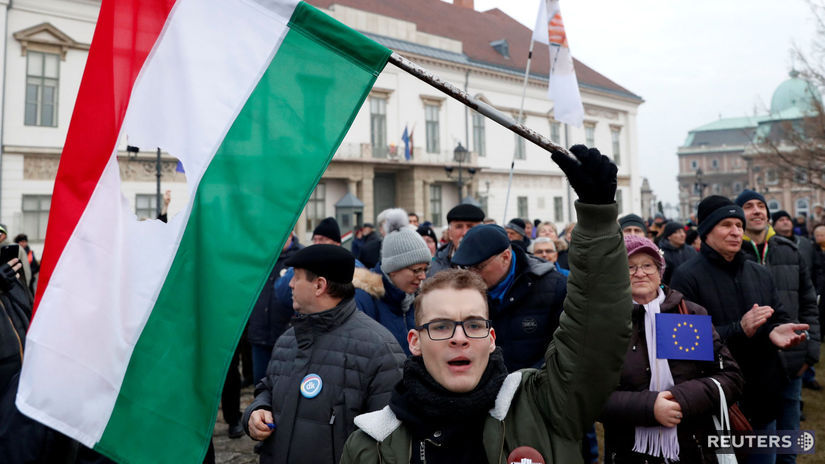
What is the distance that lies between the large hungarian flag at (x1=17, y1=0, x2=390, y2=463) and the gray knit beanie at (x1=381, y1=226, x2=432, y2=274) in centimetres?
195

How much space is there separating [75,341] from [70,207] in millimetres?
504

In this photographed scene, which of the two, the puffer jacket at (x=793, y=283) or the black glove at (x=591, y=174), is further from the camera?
the puffer jacket at (x=793, y=283)

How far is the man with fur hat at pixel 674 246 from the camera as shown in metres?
6.50

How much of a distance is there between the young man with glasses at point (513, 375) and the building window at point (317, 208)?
2389cm

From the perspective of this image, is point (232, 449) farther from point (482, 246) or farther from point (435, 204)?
point (435, 204)

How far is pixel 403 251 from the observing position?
3711 millimetres

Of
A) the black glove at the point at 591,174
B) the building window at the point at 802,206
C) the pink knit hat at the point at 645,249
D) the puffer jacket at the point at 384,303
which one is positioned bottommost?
the puffer jacket at the point at 384,303

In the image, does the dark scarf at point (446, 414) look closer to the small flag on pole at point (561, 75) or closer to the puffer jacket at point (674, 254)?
the puffer jacket at point (674, 254)

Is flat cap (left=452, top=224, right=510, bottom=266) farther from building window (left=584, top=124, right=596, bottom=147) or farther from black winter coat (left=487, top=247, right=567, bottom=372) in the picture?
building window (left=584, top=124, right=596, bottom=147)

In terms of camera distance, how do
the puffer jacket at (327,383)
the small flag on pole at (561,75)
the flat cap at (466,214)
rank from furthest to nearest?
the small flag on pole at (561,75) < the flat cap at (466,214) < the puffer jacket at (327,383)

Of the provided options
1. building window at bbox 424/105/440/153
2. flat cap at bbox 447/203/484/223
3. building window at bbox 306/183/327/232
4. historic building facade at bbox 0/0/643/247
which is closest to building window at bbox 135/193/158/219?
historic building facade at bbox 0/0/643/247

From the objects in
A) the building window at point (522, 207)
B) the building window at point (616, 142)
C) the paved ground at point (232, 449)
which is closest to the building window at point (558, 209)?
the building window at point (522, 207)

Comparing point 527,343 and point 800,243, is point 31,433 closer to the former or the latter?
point 527,343

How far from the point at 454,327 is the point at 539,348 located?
1.71 meters
